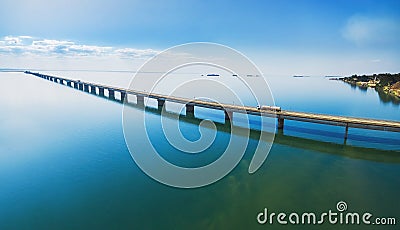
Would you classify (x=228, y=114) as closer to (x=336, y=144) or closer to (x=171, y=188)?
(x=336, y=144)

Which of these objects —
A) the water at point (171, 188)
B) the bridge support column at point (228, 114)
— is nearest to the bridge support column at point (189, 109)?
the bridge support column at point (228, 114)

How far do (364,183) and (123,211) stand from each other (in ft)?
46.4

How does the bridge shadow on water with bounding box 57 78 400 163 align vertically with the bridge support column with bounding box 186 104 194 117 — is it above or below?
below

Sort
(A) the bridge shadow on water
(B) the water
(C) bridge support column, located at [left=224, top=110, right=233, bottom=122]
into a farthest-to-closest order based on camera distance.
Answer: (C) bridge support column, located at [left=224, top=110, right=233, bottom=122] → (A) the bridge shadow on water → (B) the water

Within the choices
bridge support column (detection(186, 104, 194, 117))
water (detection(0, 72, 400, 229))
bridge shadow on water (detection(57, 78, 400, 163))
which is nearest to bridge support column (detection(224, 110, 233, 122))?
bridge shadow on water (detection(57, 78, 400, 163))

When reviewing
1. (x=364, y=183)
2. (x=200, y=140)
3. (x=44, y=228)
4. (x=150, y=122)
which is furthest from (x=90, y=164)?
(x=364, y=183)

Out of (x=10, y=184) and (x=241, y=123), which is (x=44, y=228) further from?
(x=241, y=123)

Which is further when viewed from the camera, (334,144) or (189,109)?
(189,109)

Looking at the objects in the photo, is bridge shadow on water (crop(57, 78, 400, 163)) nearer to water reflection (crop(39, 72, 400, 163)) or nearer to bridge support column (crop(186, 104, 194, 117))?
water reflection (crop(39, 72, 400, 163))

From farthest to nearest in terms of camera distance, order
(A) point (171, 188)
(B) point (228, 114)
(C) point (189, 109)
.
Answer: (C) point (189, 109), (B) point (228, 114), (A) point (171, 188)

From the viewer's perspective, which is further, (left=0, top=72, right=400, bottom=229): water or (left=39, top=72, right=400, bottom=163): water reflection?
(left=39, top=72, right=400, bottom=163): water reflection

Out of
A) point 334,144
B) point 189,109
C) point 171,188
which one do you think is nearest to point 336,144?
point 334,144

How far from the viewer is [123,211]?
11.0 meters

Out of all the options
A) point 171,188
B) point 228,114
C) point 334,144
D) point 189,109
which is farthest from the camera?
point 189,109
